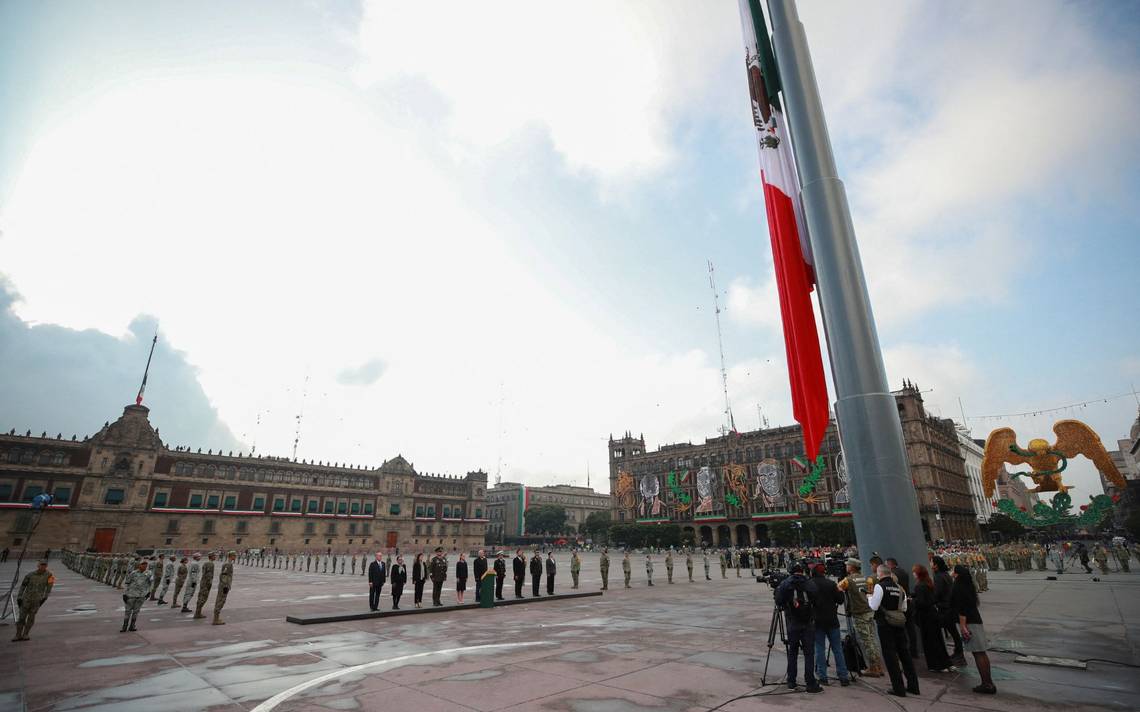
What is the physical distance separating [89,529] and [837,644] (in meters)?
78.1

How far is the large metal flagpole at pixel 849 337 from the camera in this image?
8188 mm

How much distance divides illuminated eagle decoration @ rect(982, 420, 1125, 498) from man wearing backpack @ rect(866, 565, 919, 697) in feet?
112

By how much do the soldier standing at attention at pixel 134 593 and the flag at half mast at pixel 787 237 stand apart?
47.9 feet

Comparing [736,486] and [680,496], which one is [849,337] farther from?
[680,496]

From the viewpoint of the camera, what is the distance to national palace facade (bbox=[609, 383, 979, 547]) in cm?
7594

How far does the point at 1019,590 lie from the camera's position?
64.6ft

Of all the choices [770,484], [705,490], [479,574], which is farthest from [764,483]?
[479,574]

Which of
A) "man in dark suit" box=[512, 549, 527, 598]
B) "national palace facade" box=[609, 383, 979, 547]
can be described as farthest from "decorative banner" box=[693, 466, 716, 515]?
"man in dark suit" box=[512, 549, 527, 598]

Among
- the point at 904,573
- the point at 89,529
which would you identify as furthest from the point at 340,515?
the point at 904,573

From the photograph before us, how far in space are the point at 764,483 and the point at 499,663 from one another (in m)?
76.9

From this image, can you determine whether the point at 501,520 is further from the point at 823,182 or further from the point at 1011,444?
the point at 823,182

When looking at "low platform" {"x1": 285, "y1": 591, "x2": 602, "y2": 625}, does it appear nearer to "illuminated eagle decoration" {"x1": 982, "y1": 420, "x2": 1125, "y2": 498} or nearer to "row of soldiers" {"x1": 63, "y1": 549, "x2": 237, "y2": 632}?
"row of soldiers" {"x1": 63, "y1": 549, "x2": 237, "y2": 632}

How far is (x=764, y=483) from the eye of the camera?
7788 cm

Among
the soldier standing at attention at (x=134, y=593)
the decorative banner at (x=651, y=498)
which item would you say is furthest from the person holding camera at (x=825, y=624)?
the decorative banner at (x=651, y=498)
